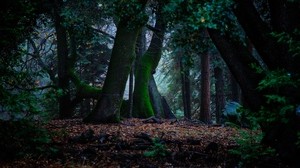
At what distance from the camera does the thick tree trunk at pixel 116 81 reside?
1249cm

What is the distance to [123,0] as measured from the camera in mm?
8461

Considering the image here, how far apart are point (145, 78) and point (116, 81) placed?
4990 millimetres

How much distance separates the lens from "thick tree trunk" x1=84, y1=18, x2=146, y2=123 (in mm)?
12492

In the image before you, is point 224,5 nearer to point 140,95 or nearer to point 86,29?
point 86,29

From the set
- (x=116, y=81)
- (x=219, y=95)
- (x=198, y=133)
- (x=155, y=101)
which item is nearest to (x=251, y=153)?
(x=198, y=133)

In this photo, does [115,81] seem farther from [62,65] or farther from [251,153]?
[251,153]

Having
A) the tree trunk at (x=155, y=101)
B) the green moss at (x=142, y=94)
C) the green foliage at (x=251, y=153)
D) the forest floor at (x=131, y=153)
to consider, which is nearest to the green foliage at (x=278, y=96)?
the green foliage at (x=251, y=153)

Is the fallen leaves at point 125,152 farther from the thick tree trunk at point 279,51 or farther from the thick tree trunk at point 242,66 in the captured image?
the thick tree trunk at point 242,66

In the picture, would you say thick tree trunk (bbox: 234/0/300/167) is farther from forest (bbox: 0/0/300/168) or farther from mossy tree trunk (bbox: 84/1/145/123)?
mossy tree trunk (bbox: 84/1/145/123)

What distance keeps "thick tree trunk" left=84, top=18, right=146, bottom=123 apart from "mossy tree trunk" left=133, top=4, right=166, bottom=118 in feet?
12.5

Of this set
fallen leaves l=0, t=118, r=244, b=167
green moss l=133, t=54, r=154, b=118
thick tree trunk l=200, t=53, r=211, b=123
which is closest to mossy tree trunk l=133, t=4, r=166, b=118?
green moss l=133, t=54, r=154, b=118

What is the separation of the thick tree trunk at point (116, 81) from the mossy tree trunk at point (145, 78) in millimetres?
3813

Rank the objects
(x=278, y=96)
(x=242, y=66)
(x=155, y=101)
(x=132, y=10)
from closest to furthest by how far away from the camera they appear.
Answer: (x=278, y=96), (x=242, y=66), (x=132, y=10), (x=155, y=101)

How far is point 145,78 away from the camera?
17.4 meters
